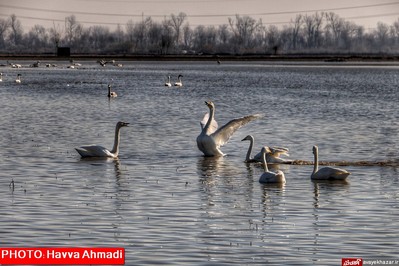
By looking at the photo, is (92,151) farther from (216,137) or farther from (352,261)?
(352,261)

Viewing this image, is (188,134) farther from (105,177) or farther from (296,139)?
(105,177)

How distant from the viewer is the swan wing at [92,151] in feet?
90.0

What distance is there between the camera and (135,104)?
56438mm

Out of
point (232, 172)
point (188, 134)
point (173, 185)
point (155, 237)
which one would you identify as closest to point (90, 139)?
point (188, 134)

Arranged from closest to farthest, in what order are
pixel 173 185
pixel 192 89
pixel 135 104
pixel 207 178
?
pixel 173 185 → pixel 207 178 → pixel 135 104 → pixel 192 89

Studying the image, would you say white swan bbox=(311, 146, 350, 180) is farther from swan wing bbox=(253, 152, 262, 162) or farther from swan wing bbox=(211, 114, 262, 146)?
swan wing bbox=(211, 114, 262, 146)

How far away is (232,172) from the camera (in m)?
25.4

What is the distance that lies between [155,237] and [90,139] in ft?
59.0

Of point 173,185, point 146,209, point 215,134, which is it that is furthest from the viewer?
point 215,134

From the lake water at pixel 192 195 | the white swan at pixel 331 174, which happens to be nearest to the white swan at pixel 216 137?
the lake water at pixel 192 195

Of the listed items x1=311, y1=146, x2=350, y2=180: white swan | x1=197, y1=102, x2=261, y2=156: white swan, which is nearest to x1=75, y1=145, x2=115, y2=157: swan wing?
x1=197, y1=102, x2=261, y2=156: white swan

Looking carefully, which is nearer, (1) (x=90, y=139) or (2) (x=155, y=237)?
(2) (x=155, y=237)

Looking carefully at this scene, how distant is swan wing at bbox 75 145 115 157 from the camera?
90.0 feet

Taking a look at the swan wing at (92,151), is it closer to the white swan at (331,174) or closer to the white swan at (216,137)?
the white swan at (216,137)
